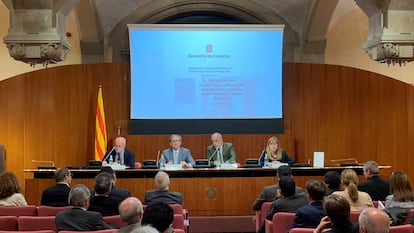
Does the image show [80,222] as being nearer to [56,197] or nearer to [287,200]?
[56,197]

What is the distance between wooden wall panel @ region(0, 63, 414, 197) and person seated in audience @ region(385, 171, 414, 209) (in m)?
5.77

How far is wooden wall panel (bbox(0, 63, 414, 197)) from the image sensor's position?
10.7 meters

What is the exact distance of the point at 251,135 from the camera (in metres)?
10.7

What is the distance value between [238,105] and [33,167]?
389 centimetres

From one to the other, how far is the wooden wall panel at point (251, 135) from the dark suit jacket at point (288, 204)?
5446mm

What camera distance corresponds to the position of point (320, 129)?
11109 mm

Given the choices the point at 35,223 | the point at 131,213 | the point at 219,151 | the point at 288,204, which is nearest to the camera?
the point at 131,213


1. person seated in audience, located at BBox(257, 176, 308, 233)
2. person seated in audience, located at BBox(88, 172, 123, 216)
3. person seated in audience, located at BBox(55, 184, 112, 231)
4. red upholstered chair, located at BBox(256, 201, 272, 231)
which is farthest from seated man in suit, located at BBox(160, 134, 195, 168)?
person seated in audience, located at BBox(55, 184, 112, 231)

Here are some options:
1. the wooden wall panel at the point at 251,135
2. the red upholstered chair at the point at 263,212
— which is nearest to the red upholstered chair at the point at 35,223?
the red upholstered chair at the point at 263,212

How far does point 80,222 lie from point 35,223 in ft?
1.34

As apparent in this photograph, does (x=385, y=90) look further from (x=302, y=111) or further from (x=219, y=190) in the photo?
(x=219, y=190)

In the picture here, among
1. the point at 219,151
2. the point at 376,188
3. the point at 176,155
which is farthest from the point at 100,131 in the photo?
the point at 376,188

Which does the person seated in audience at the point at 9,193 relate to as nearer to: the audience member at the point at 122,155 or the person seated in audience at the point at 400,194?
the audience member at the point at 122,155

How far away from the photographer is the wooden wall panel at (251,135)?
1069 cm
